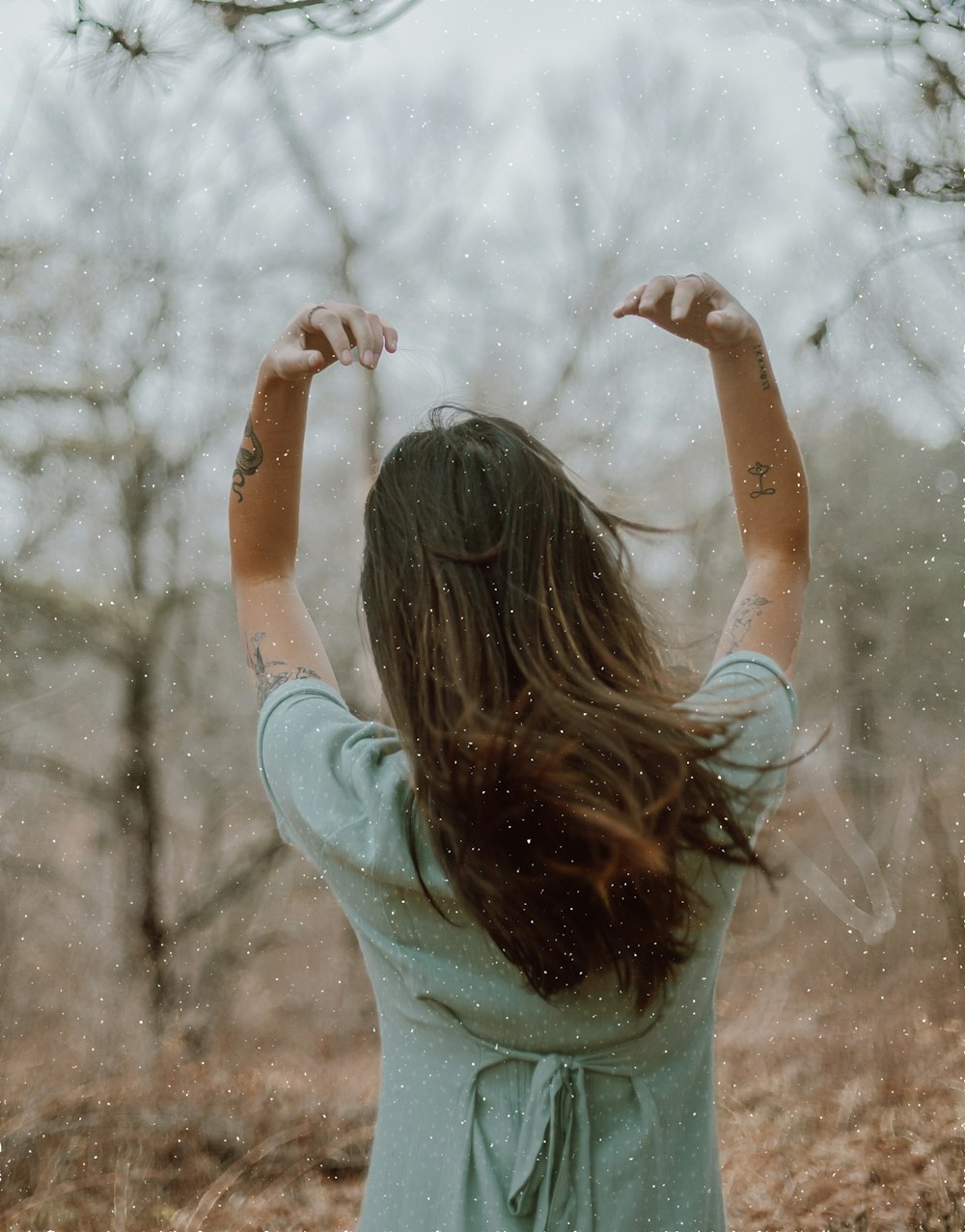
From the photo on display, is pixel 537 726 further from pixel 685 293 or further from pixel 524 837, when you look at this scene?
pixel 685 293

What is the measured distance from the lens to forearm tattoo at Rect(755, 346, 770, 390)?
1.59 feet

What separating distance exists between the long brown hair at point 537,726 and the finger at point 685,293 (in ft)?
0.35

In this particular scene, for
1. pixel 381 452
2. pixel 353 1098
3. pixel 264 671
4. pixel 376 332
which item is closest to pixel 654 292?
pixel 376 332

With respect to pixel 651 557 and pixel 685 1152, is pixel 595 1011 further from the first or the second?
pixel 651 557

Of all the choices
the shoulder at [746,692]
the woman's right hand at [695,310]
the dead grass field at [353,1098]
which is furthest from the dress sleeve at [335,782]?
the dead grass field at [353,1098]

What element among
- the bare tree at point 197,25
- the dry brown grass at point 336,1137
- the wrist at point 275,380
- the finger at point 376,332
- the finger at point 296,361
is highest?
the bare tree at point 197,25

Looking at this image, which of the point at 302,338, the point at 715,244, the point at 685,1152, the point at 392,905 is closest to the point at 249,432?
the point at 302,338

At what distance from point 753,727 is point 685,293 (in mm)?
211

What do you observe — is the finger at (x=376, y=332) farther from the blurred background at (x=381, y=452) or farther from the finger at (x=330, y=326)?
the blurred background at (x=381, y=452)

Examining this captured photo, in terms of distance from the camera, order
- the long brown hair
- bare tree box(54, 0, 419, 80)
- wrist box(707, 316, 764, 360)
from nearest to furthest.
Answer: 1. the long brown hair
2. wrist box(707, 316, 764, 360)
3. bare tree box(54, 0, 419, 80)

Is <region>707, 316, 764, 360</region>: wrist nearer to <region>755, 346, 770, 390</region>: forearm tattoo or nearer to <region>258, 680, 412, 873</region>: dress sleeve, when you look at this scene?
<region>755, 346, 770, 390</region>: forearm tattoo

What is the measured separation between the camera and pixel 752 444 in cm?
49

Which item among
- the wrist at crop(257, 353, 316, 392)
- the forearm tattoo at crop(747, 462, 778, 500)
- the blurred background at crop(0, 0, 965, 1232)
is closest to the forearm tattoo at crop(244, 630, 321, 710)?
the wrist at crop(257, 353, 316, 392)

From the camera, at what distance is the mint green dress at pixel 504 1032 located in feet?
1.30
